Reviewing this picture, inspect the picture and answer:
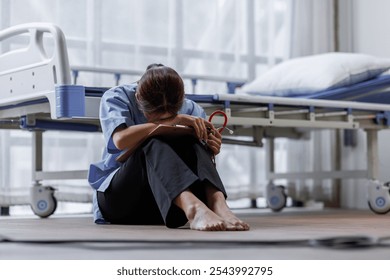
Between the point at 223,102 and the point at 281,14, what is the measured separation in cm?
171

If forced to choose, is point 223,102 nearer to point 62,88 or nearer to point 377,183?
point 62,88

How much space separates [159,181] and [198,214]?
149mm

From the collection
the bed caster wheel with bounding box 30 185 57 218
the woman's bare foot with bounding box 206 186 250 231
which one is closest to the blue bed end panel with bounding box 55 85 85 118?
the woman's bare foot with bounding box 206 186 250 231

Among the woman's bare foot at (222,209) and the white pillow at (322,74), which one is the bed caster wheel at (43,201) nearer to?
the white pillow at (322,74)

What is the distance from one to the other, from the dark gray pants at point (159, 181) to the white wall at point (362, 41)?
220cm

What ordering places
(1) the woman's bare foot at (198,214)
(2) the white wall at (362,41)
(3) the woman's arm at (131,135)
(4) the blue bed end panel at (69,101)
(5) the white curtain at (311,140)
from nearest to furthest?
(1) the woman's bare foot at (198,214) → (3) the woman's arm at (131,135) → (4) the blue bed end panel at (69,101) → (2) the white wall at (362,41) → (5) the white curtain at (311,140)

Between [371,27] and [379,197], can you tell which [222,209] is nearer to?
[379,197]

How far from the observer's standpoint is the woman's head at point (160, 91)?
2.05 metres

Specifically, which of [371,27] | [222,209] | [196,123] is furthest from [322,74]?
[222,209]

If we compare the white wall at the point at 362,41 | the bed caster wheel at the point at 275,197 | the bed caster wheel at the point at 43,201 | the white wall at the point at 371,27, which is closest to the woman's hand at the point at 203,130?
the bed caster wheel at the point at 43,201

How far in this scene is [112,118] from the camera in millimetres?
2137

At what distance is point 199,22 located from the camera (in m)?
4.17

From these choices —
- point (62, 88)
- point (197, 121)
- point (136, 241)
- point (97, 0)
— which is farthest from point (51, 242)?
point (97, 0)

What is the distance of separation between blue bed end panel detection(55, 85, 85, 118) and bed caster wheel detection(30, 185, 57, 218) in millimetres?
953
